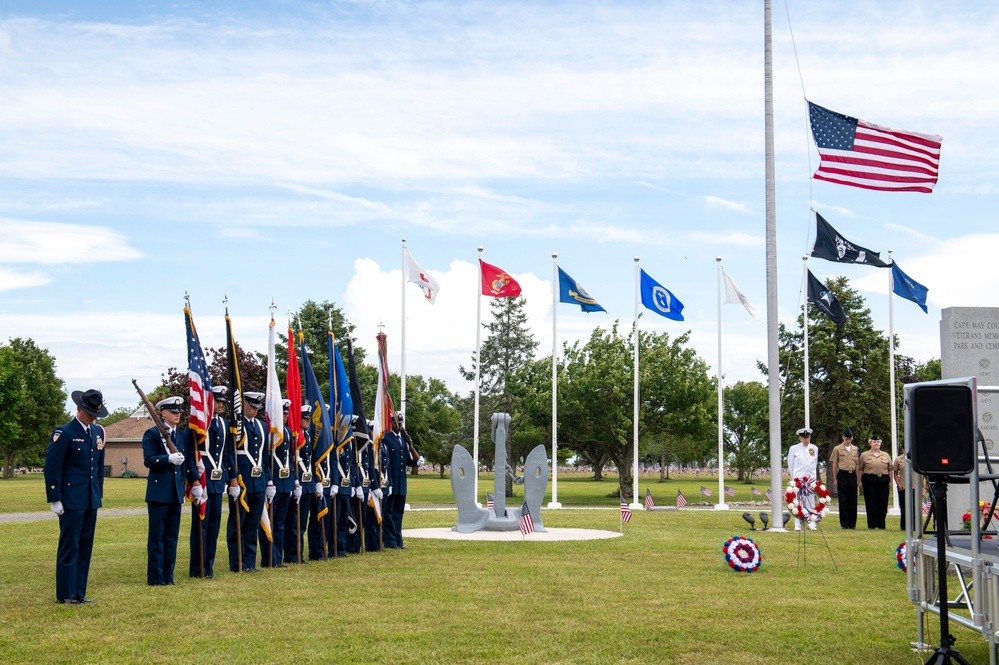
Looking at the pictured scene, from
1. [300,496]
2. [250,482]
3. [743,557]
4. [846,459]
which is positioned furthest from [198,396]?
[846,459]

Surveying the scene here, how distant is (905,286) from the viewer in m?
28.8

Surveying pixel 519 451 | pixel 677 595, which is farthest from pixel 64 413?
pixel 677 595

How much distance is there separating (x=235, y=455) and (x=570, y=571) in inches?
173

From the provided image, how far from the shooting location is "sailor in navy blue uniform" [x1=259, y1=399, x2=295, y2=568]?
45.7 ft

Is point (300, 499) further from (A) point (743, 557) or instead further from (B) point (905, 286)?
(B) point (905, 286)

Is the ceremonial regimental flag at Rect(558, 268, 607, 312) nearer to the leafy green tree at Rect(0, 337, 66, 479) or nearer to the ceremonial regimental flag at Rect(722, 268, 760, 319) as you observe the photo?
the ceremonial regimental flag at Rect(722, 268, 760, 319)

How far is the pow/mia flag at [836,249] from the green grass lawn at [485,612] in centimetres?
1004

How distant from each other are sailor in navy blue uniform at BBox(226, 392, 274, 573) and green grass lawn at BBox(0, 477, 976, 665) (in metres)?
0.52

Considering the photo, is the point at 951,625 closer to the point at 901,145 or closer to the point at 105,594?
the point at 105,594

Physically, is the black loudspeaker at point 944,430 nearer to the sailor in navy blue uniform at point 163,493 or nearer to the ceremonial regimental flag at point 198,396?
the sailor in navy blue uniform at point 163,493

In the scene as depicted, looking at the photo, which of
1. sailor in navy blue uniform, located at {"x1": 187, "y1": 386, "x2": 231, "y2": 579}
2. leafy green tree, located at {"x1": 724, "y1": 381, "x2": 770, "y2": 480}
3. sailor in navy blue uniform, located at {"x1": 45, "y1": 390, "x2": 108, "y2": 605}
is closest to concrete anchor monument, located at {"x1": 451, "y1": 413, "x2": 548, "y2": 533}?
sailor in navy blue uniform, located at {"x1": 187, "y1": 386, "x2": 231, "y2": 579}

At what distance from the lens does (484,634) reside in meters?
9.02

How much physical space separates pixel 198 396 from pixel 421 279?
16.3m

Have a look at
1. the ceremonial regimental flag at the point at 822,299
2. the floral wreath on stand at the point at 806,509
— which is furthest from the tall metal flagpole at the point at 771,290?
the ceremonial regimental flag at the point at 822,299
